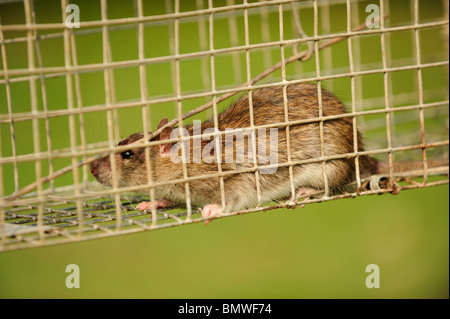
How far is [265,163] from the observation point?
10.4ft

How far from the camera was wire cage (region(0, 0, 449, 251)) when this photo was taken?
2279mm

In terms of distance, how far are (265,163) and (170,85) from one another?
5.12 meters

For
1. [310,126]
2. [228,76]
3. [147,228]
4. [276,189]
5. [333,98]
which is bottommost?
[147,228]

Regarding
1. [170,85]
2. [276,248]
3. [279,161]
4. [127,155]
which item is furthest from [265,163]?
[170,85]

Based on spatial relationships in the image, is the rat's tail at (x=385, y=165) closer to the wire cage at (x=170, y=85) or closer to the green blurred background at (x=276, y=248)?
the wire cage at (x=170, y=85)

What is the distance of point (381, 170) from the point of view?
3.56 meters

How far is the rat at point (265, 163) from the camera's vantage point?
3154 millimetres

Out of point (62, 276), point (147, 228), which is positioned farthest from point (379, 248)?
point (147, 228)

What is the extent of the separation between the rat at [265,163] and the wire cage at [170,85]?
90mm

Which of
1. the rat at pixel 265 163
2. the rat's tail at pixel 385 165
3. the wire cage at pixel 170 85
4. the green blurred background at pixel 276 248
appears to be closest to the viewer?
the wire cage at pixel 170 85

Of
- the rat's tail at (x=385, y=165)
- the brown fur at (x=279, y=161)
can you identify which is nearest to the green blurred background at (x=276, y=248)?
the rat's tail at (x=385, y=165)

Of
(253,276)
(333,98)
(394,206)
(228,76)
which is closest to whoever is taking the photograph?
(333,98)

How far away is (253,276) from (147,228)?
11.2 ft

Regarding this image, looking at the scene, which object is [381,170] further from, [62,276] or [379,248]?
[62,276]
